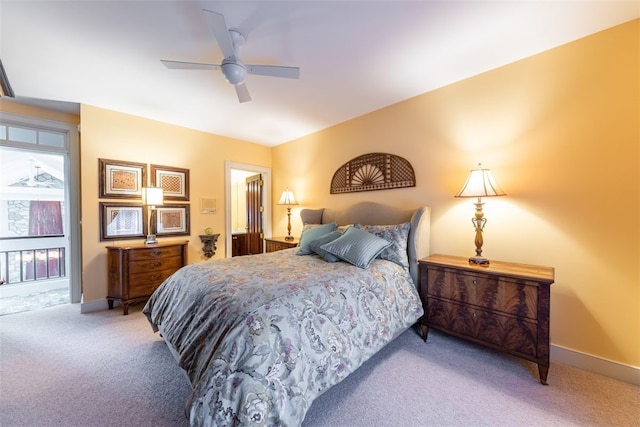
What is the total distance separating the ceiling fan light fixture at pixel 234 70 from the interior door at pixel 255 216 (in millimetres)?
2973

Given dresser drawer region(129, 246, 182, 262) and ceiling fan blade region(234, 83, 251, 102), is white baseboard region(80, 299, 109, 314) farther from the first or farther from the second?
ceiling fan blade region(234, 83, 251, 102)

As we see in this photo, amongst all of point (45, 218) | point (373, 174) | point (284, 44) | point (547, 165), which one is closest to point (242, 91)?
point (284, 44)

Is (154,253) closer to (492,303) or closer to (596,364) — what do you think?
(492,303)

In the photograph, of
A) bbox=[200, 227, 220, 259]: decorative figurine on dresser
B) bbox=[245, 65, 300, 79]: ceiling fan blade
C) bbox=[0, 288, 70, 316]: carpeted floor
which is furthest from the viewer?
bbox=[200, 227, 220, 259]: decorative figurine on dresser

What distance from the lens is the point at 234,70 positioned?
1.78 meters

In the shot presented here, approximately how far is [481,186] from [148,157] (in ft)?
13.6

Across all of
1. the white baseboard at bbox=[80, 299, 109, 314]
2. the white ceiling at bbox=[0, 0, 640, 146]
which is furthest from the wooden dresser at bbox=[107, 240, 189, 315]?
the white ceiling at bbox=[0, 0, 640, 146]

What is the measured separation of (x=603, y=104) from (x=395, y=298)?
218cm

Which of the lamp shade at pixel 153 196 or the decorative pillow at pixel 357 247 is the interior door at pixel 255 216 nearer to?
the lamp shade at pixel 153 196

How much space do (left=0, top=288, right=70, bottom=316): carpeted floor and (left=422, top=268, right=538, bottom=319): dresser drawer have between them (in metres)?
4.81

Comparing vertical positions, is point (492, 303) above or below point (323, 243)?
below

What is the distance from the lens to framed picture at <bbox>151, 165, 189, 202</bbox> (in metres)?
3.45

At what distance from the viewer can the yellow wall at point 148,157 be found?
298 centimetres

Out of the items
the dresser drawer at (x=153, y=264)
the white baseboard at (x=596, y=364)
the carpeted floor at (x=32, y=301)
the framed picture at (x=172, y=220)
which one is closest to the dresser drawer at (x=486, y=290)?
the white baseboard at (x=596, y=364)
